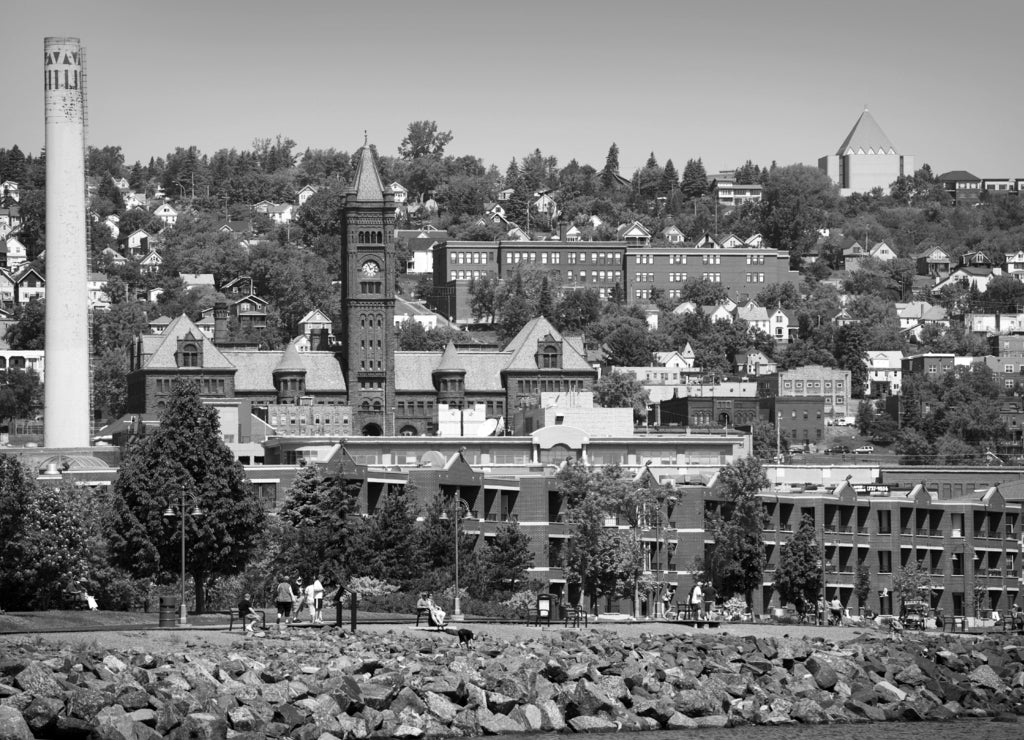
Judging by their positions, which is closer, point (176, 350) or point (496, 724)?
point (496, 724)

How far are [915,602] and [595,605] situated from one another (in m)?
15.3

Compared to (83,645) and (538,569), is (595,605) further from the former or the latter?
(83,645)

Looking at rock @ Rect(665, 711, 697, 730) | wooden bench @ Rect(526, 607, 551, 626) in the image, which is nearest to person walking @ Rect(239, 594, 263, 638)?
wooden bench @ Rect(526, 607, 551, 626)

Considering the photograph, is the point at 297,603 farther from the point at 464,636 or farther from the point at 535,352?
the point at 535,352

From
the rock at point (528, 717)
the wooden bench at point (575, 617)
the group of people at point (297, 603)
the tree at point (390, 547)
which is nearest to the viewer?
the rock at point (528, 717)

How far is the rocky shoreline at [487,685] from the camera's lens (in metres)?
52.3

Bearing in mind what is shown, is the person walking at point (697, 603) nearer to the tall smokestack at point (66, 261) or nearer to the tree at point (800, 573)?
the tree at point (800, 573)

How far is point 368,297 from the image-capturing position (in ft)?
570

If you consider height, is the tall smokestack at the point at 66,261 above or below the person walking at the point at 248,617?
above

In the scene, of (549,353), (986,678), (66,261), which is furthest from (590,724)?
(549,353)

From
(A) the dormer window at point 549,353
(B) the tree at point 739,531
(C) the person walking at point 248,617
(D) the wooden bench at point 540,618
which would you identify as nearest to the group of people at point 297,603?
(C) the person walking at point 248,617

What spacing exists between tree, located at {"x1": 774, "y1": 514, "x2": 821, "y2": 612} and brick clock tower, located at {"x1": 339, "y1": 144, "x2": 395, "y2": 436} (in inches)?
2996

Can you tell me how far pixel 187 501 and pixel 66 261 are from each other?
51.4 m

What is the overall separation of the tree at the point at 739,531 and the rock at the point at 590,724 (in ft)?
115
